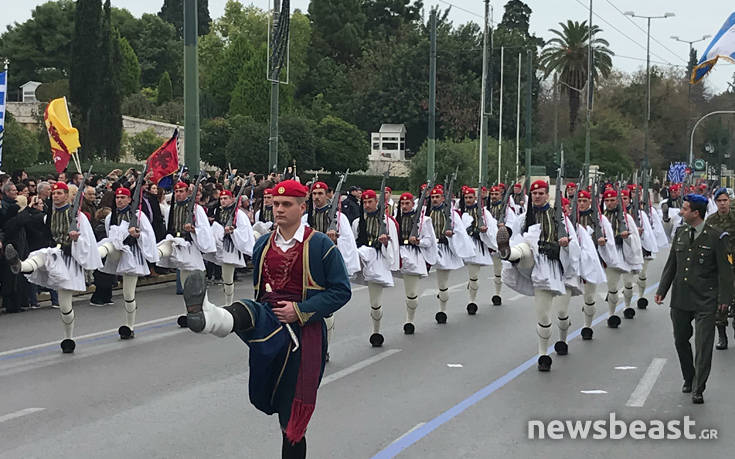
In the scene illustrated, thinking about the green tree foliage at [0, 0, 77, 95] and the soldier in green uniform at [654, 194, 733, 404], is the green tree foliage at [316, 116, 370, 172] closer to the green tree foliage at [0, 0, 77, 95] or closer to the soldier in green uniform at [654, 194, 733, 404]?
the green tree foliage at [0, 0, 77, 95]

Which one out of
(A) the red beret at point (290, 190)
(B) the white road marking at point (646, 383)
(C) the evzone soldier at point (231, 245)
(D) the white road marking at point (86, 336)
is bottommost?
(D) the white road marking at point (86, 336)

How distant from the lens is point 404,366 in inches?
467

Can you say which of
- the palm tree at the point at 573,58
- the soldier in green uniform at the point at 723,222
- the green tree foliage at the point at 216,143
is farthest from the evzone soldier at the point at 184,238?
the palm tree at the point at 573,58

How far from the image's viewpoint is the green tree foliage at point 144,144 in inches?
2597

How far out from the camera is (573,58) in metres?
87.2

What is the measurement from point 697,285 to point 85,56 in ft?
200

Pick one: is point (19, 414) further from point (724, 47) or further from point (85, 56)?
point (85, 56)

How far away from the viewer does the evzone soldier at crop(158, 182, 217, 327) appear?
14.7 metres

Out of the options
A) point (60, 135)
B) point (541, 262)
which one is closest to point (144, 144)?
point (60, 135)

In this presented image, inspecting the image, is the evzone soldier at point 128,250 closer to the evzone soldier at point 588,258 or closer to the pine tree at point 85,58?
the evzone soldier at point 588,258

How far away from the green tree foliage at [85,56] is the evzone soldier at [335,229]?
181 ft

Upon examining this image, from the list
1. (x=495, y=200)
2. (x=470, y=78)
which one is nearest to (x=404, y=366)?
(x=495, y=200)

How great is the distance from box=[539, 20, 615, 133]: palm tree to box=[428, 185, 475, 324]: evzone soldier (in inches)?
2809

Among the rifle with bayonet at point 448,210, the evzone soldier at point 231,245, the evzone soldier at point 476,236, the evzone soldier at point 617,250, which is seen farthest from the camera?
the evzone soldier at point 476,236
